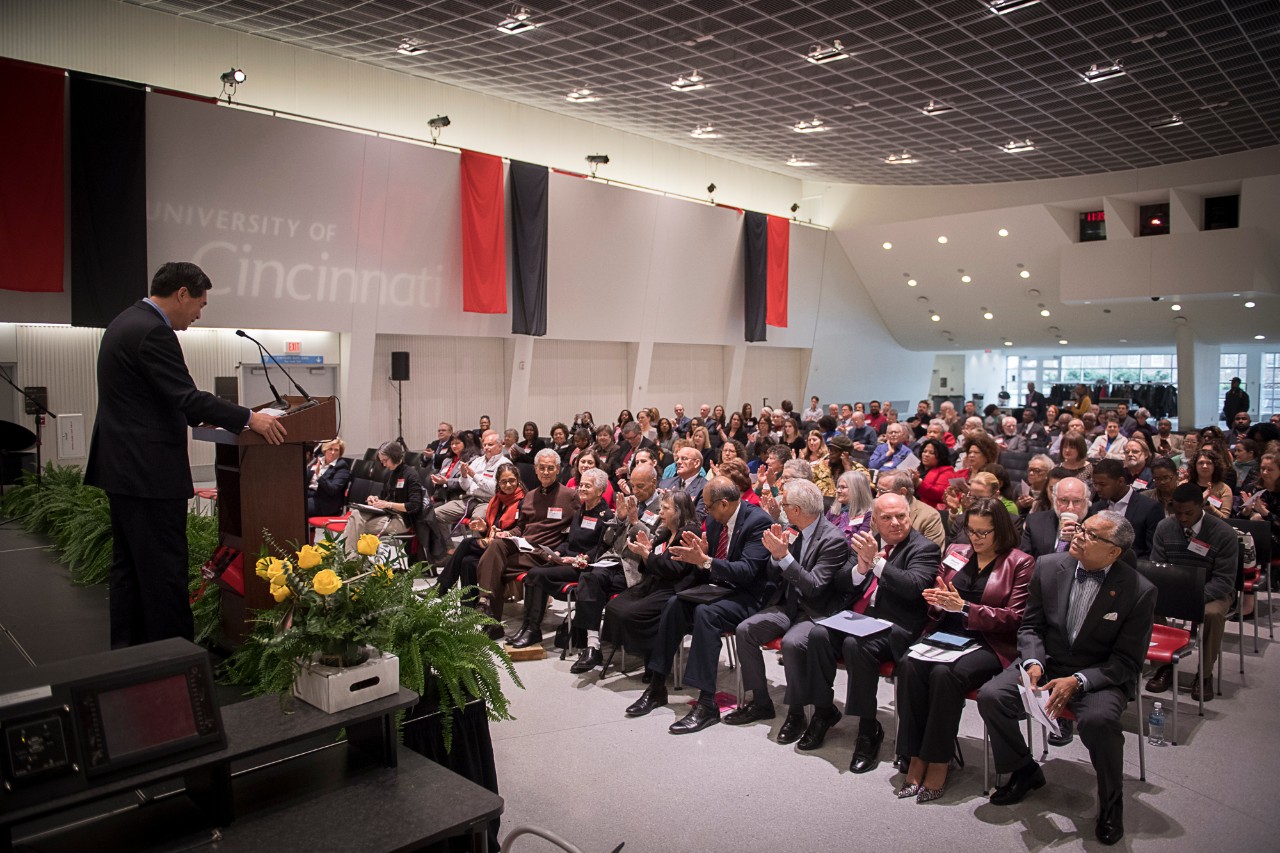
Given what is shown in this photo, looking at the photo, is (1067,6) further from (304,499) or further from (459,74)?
(304,499)

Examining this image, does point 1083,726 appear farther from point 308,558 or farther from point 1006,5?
point 1006,5

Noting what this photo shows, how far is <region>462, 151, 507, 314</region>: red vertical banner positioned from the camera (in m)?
13.4

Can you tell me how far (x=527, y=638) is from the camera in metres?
6.01

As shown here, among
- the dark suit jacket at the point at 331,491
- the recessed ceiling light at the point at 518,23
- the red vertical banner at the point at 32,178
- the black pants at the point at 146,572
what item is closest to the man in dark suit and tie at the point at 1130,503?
the black pants at the point at 146,572

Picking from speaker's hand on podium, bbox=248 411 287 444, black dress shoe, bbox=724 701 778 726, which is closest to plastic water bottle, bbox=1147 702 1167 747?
black dress shoe, bbox=724 701 778 726

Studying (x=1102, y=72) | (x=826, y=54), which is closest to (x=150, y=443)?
(x=826, y=54)

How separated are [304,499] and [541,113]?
12832mm

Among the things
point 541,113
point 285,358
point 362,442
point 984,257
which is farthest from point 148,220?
point 984,257

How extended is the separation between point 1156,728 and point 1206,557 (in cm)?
114

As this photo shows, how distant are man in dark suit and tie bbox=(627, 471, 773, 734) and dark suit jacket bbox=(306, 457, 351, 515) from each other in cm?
441

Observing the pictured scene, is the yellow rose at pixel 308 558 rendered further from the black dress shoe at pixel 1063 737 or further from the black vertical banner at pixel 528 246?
the black vertical banner at pixel 528 246

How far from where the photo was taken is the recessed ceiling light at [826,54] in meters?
9.91

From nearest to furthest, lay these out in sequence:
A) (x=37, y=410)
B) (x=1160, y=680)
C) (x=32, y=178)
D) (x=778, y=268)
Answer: (x=1160, y=680), (x=32, y=178), (x=37, y=410), (x=778, y=268)

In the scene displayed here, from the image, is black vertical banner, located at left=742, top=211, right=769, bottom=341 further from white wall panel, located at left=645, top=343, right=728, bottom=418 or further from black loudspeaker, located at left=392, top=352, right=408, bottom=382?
black loudspeaker, located at left=392, top=352, right=408, bottom=382
